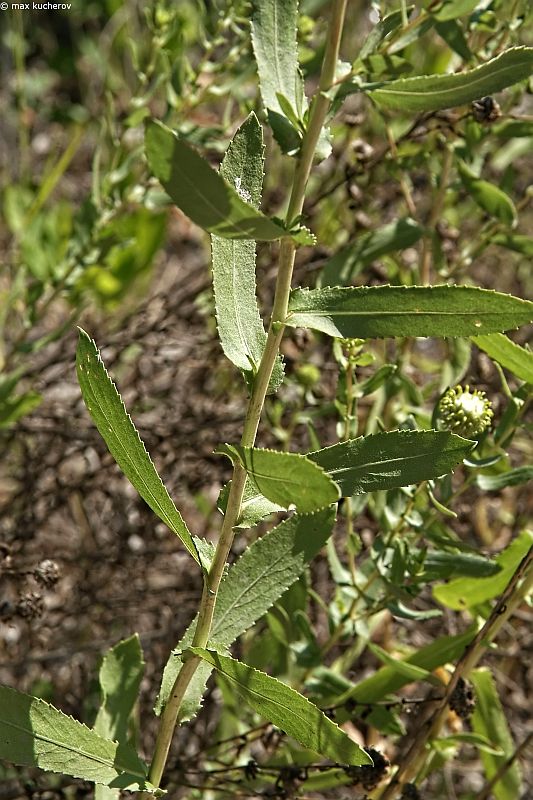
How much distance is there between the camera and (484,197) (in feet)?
6.22

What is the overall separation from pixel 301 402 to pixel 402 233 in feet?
1.47

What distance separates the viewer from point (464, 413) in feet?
4.76

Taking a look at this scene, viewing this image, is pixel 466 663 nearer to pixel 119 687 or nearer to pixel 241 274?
pixel 119 687

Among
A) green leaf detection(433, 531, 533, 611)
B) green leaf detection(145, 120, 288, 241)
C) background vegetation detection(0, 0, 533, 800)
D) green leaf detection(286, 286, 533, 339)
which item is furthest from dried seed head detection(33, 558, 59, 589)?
green leaf detection(145, 120, 288, 241)

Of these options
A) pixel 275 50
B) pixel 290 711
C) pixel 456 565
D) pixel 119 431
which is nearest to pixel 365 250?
pixel 456 565

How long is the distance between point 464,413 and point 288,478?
0.51 metres

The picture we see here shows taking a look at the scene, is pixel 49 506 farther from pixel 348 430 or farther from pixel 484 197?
pixel 484 197

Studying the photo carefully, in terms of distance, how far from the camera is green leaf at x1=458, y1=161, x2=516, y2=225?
1.86m

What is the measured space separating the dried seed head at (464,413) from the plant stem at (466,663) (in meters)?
0.21

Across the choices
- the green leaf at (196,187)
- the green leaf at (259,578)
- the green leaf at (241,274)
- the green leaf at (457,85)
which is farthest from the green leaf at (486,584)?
the green leaf at (196,187)

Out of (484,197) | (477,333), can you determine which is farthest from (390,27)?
(484,197)

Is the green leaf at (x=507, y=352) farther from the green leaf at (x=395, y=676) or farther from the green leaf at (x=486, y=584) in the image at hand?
the green leaf at (x=395, y=676)

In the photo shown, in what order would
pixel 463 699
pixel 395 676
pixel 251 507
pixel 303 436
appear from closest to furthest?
pixel 251 507 < pixel 463 699 < pixel 395 676 < pixel 303 436

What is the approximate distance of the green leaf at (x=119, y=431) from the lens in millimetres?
1111
